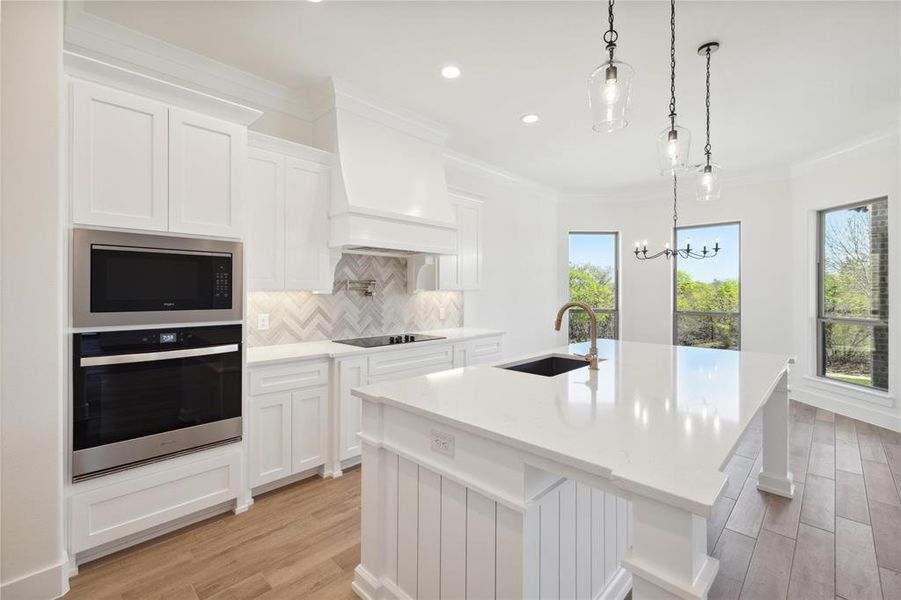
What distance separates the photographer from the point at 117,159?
81.3 inches

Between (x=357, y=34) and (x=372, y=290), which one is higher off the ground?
(x=357, y=34)

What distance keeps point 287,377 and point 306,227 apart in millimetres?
1100

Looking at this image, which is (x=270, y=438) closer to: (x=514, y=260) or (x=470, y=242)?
(x=470, y=242)

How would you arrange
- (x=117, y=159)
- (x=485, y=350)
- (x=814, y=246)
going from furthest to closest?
(x=814, y=246)
(x=485, y=350)
(x=117, y=159)

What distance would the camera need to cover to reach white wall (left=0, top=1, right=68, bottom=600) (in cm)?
174

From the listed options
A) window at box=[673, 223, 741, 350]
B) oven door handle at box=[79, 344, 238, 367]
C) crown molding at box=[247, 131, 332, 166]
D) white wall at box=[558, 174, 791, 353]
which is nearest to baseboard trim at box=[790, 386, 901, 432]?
white wall at box=[558, 174, 791, 353]

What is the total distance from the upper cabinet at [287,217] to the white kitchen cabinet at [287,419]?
618mm

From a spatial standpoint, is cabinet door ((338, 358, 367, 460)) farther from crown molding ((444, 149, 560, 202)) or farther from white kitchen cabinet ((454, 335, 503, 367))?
crown molding ((444, 149, 560, 202))

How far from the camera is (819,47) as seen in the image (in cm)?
270

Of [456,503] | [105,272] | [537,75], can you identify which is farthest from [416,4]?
[456,503]

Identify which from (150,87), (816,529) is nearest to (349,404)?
(150,87)

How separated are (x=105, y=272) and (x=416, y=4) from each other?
2126 mm

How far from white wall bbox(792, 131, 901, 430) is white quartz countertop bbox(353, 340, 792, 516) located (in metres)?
3.02

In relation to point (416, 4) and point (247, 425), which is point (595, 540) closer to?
point (247, 425)
